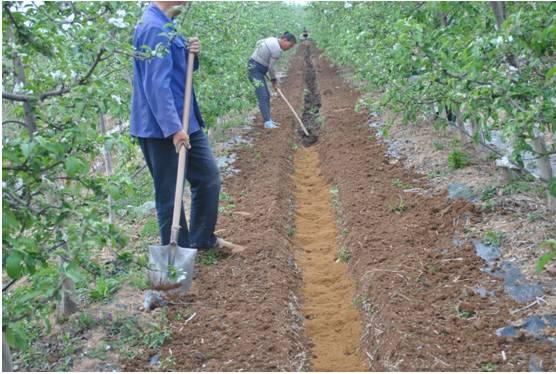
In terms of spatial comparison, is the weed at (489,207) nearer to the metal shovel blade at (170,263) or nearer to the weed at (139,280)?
the metal shovel blade at (170,263)

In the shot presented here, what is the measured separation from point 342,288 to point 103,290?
185 centimetres

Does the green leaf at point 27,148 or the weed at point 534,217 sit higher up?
the green leaf at point 27,148

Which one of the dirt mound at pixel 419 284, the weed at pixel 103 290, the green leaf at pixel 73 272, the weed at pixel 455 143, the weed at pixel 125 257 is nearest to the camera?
the green leaf at pixel 73 272

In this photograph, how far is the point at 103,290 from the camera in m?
4.05

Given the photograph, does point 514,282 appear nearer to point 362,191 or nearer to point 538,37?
point 538,37

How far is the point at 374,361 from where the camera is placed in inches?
141

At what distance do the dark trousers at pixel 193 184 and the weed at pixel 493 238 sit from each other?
80.0 inches

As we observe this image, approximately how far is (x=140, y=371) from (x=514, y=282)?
7.79 feet

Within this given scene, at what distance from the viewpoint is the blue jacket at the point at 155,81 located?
392cm

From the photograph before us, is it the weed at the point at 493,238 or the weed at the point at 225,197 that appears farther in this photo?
the weed at the point at 225,197

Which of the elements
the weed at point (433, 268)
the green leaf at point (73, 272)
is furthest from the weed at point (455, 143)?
the green leaf at point (73, 272)

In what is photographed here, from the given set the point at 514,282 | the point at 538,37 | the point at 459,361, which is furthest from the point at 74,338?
the point at 538,37

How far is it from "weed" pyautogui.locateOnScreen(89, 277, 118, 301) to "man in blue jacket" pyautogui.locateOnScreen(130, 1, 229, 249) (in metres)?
0.46

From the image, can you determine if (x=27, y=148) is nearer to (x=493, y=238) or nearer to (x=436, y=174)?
(x=493, y=238)
